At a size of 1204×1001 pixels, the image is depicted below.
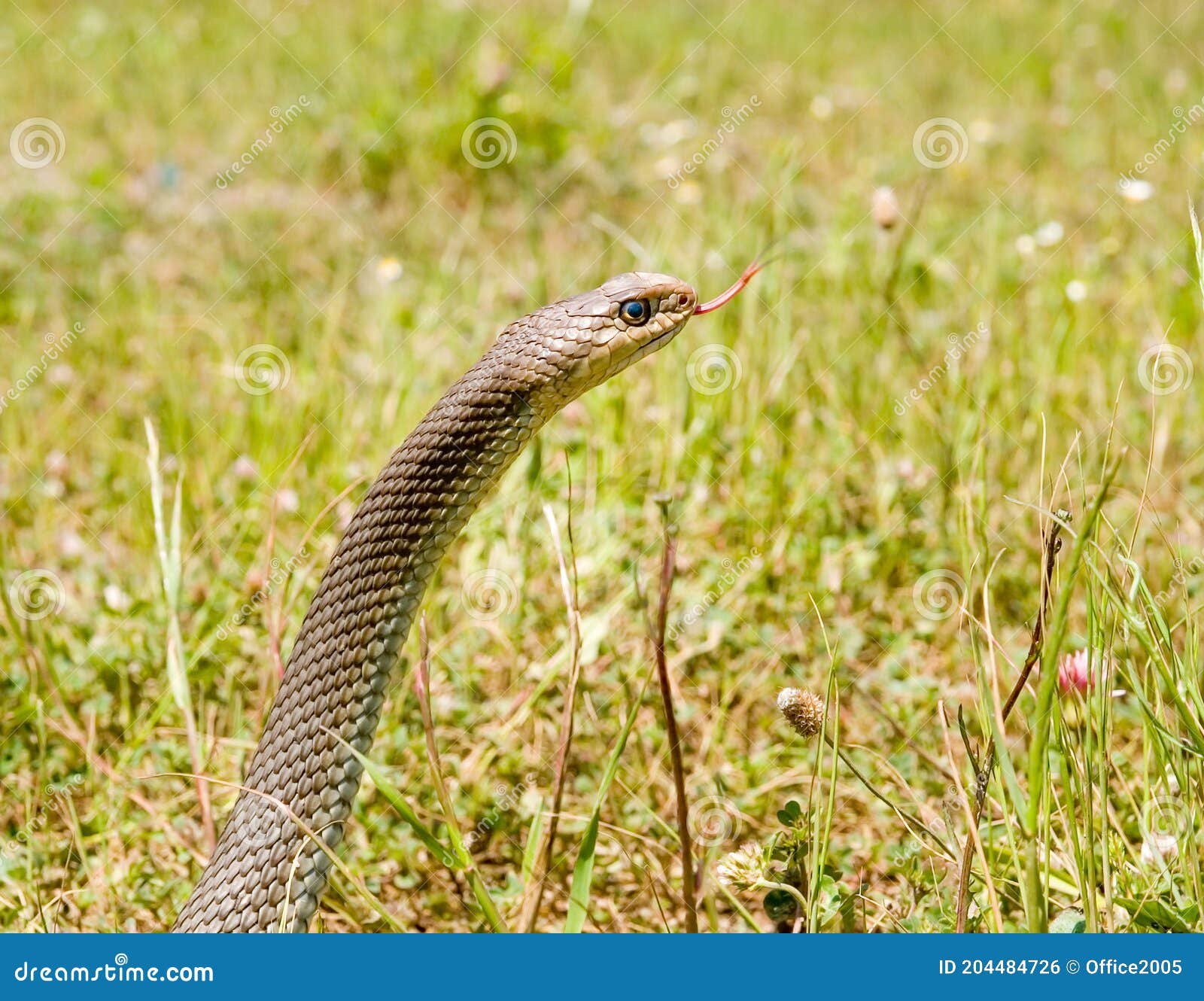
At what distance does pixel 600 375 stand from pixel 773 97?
5239mm

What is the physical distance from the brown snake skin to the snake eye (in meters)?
0.14

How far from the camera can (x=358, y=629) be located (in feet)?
7.66

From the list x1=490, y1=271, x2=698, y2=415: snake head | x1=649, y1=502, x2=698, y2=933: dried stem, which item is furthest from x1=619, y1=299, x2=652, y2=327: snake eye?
x1=649, y1=502, x2=698, y2=933: dried stem

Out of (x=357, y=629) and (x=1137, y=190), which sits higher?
(x=1137, y=190)

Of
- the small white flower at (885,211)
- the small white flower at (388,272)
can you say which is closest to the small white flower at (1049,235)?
the small white flower at (885,211)

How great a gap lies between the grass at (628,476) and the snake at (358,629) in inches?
8.5

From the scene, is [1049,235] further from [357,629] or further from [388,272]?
[357,629]

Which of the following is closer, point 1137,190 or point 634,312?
point 634,312

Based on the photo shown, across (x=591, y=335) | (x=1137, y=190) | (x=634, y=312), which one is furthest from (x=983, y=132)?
(x=591, y=335)

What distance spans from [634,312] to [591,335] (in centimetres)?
13

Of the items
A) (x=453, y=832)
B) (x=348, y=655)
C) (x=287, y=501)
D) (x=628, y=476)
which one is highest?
(x=628, y=476)

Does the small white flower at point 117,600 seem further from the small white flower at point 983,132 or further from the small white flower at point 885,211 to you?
the small white flower at point 983,132

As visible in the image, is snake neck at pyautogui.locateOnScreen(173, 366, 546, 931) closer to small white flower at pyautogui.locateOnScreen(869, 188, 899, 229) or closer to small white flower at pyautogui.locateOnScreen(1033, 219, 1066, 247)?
small white flower at pyautogui.locateOnScreen(869, 188, 899, 229)

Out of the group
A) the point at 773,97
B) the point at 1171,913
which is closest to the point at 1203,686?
the point at 1171,913
